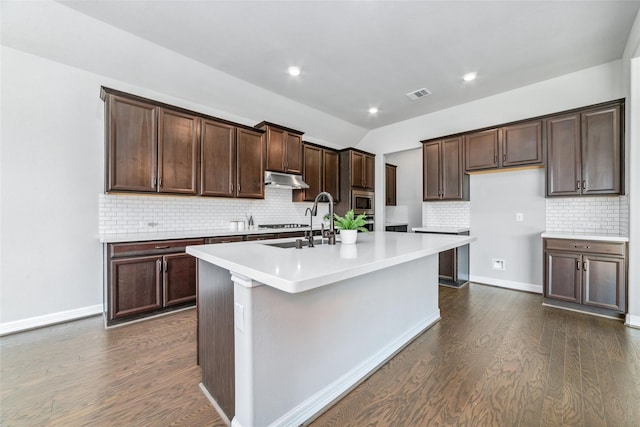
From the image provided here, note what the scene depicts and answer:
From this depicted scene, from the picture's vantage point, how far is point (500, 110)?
13.8ft

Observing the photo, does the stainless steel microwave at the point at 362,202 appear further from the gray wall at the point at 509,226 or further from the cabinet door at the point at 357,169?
the gray wall at the point at 509,226

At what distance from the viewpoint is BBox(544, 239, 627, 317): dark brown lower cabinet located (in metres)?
2.91

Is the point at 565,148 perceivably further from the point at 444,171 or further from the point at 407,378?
the point at 407,378

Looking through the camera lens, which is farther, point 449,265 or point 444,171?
point 444,171

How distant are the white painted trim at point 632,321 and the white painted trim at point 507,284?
109 cm

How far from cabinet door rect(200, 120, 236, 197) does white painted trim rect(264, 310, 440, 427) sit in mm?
2816

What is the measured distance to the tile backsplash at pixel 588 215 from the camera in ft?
10.7

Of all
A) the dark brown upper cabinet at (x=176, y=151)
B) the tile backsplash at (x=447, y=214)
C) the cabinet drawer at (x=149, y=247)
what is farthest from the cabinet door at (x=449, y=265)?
the cabinet drawer at (x=149, y=247)

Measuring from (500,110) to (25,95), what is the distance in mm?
5977

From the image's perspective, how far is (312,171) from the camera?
507cm

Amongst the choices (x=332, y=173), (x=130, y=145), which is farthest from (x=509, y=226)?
(x=130, y=145)

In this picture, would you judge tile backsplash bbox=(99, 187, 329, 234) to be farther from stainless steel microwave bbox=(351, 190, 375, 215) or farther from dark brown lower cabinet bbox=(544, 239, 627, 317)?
dark brown lower cabinet bbox=(544, 239, 627, 317)

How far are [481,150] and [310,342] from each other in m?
3.99

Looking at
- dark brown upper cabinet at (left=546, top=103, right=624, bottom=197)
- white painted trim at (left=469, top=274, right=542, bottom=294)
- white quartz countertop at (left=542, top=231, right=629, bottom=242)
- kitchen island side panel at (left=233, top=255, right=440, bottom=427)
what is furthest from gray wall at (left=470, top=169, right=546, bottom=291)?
kitchen island side panel at (left=233, top=255, right=440, bottom=427)
